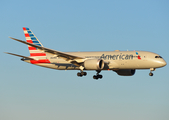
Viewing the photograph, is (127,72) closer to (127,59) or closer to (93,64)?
(127,59)

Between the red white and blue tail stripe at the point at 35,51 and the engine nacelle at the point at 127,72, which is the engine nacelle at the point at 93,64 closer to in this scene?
the engine nacelle at the point at 127,72

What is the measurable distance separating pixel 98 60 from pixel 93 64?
1.29 meters

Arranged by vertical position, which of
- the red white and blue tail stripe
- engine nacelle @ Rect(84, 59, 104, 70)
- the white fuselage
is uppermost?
the red white and blue tail stripe

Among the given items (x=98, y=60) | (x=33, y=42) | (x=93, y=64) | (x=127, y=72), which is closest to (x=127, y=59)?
(x=98, y=60)

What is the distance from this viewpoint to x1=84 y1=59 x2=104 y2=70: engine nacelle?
6192cm

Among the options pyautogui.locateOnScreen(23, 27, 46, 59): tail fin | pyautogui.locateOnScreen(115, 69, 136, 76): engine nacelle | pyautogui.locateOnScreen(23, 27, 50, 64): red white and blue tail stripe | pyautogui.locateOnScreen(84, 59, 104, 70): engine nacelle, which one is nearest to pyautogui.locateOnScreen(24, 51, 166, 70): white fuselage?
pyautogui.locateOnScreen(84, 59, 104, 70): engine nacelle

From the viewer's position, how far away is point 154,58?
62031mm

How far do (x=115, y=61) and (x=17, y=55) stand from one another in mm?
20173

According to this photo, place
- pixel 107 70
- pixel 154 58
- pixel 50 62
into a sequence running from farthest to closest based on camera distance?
pixel 50 62, pixel 107 70, pixel 154 58

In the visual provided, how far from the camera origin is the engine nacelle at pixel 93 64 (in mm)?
61916

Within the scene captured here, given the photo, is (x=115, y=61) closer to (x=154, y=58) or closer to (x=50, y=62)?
(x=154, y=58)

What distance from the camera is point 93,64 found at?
204 ft

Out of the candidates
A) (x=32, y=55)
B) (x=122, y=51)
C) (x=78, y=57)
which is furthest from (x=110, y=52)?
(x=32, y=55)

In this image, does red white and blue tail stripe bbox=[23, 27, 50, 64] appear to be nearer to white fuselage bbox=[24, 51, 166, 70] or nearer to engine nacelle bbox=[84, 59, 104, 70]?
white fuselage bbox=[24, 51, 166, 70]
